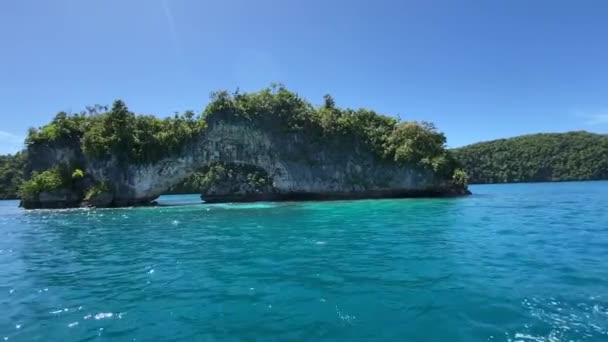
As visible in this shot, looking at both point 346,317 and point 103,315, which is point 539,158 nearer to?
point 346,317

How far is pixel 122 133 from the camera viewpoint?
41.2 m

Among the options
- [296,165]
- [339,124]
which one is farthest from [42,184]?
[339,124]

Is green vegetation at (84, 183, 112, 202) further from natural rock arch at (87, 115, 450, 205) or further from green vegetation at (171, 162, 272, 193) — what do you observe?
green vegetation at (171, 162, 272, 193)

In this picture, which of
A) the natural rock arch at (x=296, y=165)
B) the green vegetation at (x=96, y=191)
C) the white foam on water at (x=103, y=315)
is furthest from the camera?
Result: the natural rock arch at (x=296, y=165)

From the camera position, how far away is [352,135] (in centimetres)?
4788

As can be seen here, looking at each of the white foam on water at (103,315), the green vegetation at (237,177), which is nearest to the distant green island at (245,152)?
the green vegetation at (237,177)

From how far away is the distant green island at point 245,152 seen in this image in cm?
4144

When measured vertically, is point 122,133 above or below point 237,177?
above

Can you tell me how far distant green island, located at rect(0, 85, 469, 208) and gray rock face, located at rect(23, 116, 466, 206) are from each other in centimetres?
12

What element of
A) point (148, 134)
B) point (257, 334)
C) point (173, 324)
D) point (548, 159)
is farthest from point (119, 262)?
point (548, 159)

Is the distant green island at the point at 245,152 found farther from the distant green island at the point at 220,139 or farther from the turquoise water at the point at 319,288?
the turquoise water at the point at 319,288

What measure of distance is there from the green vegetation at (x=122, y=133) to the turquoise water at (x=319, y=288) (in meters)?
29.5

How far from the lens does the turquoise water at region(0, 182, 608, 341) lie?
17.5ft

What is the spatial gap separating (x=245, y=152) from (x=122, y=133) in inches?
536
